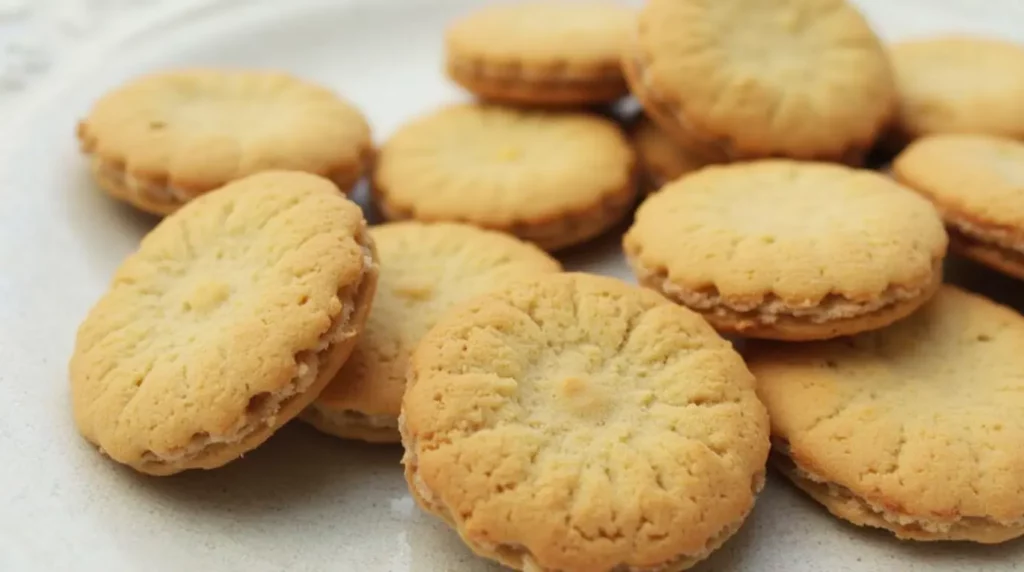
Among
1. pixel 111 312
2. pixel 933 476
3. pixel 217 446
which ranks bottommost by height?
pixel 933 476

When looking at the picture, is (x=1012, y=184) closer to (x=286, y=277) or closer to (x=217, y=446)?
(x=286, y=277)

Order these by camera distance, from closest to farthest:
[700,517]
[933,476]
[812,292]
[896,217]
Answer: [700,517], [933,476], [812,292], [896,217]

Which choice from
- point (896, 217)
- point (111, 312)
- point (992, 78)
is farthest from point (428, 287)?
point (992, 78)

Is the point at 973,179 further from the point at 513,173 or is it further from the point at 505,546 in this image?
the point at 505,546

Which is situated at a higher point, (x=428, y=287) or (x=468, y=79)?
(x=468, y=79)

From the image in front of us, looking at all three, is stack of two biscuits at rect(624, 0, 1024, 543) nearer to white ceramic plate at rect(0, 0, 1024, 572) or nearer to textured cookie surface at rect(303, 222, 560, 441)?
white ceramic plate at rect(0, 0, 1024, 572)

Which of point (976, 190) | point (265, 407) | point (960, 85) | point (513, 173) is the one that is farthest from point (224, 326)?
point (960, 85)
